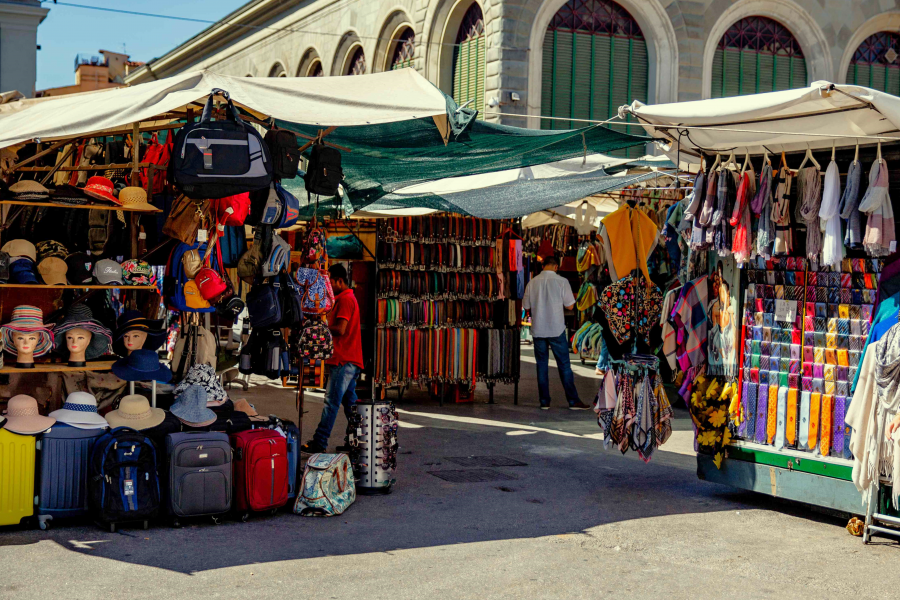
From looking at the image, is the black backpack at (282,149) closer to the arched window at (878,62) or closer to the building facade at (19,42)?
the arched window at (878,62)

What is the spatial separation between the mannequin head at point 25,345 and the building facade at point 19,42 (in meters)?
24.4

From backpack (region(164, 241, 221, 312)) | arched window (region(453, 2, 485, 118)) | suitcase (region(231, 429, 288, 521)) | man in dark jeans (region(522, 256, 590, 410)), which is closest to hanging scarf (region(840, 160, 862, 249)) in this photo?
suitcase (region(231, 429, 288, 521))

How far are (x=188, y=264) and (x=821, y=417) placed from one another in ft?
15.7

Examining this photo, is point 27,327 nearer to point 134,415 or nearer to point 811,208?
point 134,415

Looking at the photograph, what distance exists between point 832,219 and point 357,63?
64.2 feet

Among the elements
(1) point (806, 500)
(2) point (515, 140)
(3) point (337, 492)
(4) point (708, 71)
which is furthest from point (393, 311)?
(4) point (708, 71)

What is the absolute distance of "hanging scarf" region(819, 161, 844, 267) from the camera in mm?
6738

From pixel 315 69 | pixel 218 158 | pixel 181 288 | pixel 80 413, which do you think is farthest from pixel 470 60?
pixel 80 413

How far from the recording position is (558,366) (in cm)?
1277

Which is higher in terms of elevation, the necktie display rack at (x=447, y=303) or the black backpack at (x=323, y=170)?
the black backpack at (x=323, y=170)

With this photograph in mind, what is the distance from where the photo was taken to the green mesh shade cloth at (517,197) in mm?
10547

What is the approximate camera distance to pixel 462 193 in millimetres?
11695

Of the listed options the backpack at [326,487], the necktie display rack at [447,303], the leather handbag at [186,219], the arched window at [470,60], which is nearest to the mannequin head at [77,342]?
the leather handbag at [186,219]

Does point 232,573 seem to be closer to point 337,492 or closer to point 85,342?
point 337,492
